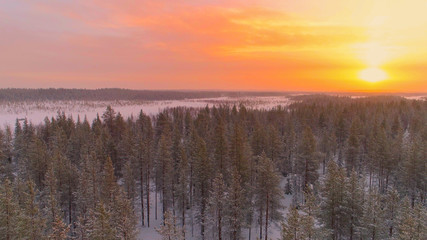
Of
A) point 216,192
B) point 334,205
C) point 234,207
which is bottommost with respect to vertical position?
point 234,207

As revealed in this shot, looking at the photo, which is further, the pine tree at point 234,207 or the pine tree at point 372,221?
the pine tree at point 234,207

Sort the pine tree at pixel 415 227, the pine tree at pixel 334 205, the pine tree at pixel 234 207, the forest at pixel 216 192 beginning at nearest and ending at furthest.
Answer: the pine tree at pixel 415 227 → the forest at pixel 216 192 → the pine tree at pixel 334 205 → the pine tree at pixel 234 207

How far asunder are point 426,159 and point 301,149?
1688cm

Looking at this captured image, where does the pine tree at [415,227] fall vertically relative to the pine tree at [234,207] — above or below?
above

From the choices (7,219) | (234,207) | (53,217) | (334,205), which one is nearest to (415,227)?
(334,205)

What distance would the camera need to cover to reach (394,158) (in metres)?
46.1

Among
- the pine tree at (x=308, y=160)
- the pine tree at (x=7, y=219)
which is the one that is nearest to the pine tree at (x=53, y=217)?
the pine tree at (x=7, y=219)

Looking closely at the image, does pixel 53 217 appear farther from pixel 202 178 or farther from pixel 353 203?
pixel 353 203

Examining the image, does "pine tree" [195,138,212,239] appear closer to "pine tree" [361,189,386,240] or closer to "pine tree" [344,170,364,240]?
"pine tree" [344,170,364,240]

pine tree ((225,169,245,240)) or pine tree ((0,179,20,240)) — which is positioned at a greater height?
pine tree ((0,179,20,240))

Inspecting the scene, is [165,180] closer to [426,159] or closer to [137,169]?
[137,169]

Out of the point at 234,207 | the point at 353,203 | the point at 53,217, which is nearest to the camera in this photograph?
the point at 353,203

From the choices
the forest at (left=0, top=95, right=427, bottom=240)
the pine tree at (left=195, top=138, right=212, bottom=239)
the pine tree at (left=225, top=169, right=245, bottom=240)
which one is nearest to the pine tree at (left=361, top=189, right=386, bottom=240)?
the forest at (left=0, top=95, right=427, bottom=240)

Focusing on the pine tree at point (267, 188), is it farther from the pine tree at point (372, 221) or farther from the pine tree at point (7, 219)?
the pine tree at point (7, 219)
